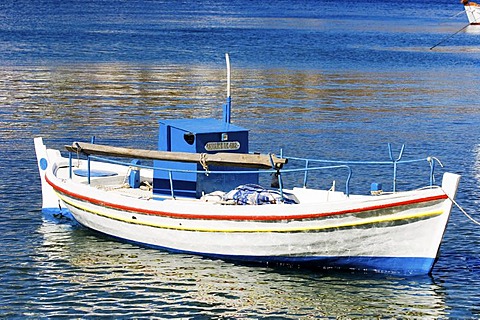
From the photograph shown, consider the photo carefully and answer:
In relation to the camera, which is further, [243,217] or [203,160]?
[203,160]

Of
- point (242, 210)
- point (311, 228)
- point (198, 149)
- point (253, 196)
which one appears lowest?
point (311, 228)

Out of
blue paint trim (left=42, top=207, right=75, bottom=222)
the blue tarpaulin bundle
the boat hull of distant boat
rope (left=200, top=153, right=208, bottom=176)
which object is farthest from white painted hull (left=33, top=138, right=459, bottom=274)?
the boat hull of distant boat

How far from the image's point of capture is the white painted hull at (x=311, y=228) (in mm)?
19781

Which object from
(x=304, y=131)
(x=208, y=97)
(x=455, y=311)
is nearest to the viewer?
(x=455, y=311)

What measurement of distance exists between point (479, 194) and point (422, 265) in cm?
Result: 892

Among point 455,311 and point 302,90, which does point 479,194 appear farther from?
point 302,90

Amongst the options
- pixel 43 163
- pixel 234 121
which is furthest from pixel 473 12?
pixel 43 163

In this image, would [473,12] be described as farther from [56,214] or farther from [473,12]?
[56,214]

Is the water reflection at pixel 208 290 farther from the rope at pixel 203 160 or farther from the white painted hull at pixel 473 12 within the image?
the white painted hull at pixel 473 12

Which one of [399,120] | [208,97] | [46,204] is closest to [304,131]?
[399,120]

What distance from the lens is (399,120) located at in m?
44.7

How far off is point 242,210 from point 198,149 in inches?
102

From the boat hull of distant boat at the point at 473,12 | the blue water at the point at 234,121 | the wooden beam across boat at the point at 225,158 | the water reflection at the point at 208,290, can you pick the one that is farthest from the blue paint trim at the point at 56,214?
the boat hull of distant boat at the point at 473,12

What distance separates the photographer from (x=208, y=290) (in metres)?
20.2
